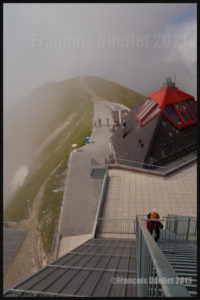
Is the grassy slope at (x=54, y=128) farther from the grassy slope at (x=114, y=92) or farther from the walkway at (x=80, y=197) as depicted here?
the walkway at (x=80, y=197)

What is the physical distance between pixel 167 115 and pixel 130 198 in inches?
332

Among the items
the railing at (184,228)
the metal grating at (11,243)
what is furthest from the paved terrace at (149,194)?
the metal grating at (11,243)

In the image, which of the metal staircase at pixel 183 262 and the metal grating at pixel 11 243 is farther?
the metal grating at pixel 11 243

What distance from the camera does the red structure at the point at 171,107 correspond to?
15.2 metres

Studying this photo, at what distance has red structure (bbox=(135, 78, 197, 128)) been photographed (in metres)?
15.2

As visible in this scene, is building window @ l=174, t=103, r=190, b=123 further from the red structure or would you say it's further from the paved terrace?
the paved terrace

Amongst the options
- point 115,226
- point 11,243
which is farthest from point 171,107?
point 11,243

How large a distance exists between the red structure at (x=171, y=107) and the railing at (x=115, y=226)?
31.0 feet

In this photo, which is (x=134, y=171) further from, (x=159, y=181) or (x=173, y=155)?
(x=173, y=155)

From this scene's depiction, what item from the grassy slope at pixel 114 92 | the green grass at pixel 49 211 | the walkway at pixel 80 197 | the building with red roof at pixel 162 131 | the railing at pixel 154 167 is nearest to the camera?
the walkway at pixel 80 197

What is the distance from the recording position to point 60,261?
17.7 ft

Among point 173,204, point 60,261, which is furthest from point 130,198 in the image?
point 60,261

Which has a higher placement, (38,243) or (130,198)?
(130,198)

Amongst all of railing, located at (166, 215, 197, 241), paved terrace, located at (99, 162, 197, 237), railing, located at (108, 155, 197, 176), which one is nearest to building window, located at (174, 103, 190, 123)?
railing, located at (108, 155, 197, 176)
